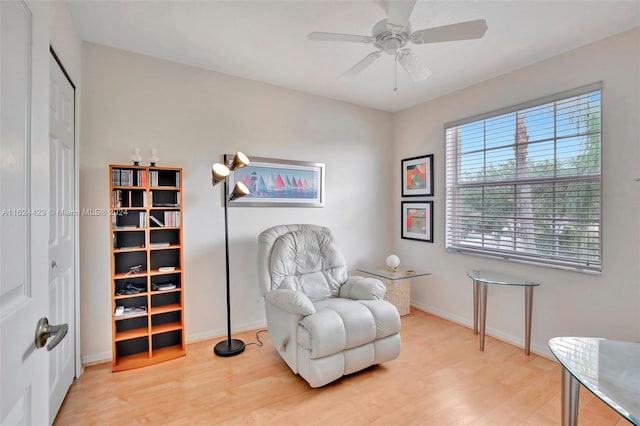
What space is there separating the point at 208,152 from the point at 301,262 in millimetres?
1368

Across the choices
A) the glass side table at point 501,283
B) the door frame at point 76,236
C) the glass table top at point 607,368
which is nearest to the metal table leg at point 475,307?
the glass side table at point 501,283

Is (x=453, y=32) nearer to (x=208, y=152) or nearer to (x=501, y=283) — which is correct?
(x=501, y=283)

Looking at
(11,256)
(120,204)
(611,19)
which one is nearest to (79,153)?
(120,204)

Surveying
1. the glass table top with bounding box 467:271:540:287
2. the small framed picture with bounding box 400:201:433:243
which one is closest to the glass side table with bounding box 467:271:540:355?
the glass table top with bounding box 467:271:540:287

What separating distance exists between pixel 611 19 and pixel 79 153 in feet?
12.9

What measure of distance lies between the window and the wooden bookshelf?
9.37 feet

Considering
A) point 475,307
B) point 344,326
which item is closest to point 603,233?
point 475,307

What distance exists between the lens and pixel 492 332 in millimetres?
2990

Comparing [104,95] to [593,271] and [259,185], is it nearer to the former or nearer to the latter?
[259,185]

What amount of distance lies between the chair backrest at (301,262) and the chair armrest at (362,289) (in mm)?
91

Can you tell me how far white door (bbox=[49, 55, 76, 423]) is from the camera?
174 cm

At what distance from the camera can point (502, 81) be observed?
2.92 m

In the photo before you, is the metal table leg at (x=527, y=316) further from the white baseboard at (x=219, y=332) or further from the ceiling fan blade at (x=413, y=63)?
the white baseboard at (x=219, y=332)

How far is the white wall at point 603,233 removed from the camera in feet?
7.09
